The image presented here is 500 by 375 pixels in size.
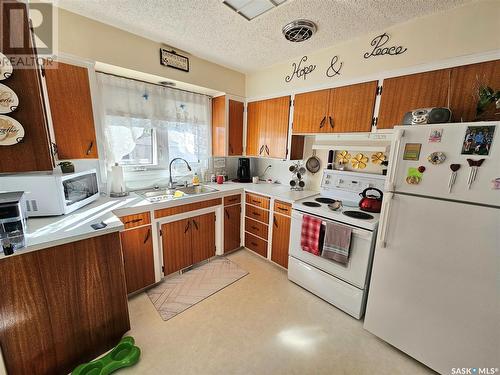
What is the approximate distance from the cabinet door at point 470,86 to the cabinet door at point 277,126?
1490 millimetres

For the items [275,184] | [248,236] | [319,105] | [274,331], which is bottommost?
[274,331]

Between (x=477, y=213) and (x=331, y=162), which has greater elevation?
(x=331, y=162)

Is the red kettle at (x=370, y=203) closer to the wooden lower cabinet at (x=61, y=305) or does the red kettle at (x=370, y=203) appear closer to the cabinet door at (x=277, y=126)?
the cabinet door at (x=277, y=126)

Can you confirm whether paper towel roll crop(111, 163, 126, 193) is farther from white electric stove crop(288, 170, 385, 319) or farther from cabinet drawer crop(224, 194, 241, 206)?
white electric stove crop(288, 170, 385, 319)

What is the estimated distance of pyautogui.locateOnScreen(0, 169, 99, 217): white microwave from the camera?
1.37 metres

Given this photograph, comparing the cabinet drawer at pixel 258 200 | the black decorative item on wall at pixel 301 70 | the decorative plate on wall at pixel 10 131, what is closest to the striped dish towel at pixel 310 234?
the cabinet drawer at pixel 258 200

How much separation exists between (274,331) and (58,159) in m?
2.33

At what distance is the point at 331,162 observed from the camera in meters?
2.43

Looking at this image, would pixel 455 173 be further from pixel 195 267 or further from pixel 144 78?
pixel 144 78

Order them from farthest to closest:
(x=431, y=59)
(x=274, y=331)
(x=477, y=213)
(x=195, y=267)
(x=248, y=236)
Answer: (x=248, y=236) → (x=195, y=267) → (x=274, y=331) → (x=431, y=59) → (x=477, y=213)

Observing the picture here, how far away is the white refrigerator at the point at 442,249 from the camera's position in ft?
3.77

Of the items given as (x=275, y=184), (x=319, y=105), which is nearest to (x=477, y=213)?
(x=319, y=105)

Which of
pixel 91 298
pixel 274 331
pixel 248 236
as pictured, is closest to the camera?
pixel 91 298

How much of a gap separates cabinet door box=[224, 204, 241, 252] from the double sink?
1.23 ft
